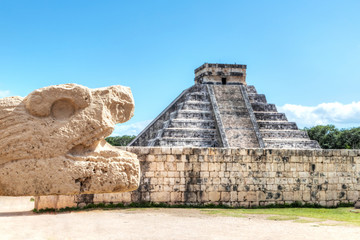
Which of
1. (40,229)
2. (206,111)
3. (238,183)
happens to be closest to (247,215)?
(238,183)

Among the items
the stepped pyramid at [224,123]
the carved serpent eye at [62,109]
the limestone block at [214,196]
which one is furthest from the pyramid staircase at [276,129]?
the carved serpent eye at [62,109]

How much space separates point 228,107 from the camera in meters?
25.7

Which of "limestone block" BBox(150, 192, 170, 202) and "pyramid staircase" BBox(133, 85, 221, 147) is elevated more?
"pyramid staircase" BBox(133, 85, 221, 147)

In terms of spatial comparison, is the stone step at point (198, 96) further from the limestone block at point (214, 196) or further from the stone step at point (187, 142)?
the limestone block at point (214, 196)

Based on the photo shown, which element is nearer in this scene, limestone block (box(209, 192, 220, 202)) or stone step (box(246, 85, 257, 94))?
limestone block (box(209, 192, 220, 202))

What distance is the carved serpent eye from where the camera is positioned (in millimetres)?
3119

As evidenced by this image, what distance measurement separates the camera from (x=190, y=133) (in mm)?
22016

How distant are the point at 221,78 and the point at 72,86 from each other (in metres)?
27.4

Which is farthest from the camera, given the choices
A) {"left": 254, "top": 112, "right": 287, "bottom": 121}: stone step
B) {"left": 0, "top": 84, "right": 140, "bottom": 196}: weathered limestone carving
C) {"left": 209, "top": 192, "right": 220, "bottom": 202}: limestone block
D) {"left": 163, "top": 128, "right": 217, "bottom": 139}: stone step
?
{"left": 254, "top": 112, "right": 287, "bottom": 121}: stone step

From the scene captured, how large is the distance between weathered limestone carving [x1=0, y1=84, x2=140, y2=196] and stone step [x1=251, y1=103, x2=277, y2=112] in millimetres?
23283

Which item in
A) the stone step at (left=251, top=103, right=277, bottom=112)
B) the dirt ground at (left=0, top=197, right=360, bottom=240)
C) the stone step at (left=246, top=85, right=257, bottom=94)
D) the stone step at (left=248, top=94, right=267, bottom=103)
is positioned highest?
the stone step at (left=246, top=85, right=257, bottom=94)

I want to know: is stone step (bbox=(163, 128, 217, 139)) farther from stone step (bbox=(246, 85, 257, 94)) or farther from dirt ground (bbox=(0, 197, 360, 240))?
dirt ground (bbox=(0, 197, 360, 240))

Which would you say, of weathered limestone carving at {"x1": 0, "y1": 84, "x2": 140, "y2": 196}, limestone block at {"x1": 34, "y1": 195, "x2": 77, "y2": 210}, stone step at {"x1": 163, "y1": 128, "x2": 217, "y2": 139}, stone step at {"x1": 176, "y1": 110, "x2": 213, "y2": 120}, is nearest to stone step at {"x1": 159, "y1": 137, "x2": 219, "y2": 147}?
stone step at {"x1": 163, "y1": 128, "x2": 217, "y2": 139}

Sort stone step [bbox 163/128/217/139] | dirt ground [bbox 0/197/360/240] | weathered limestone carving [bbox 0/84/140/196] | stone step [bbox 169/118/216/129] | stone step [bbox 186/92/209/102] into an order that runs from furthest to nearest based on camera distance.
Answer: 1. stone step [bbox 186/92/209/102]
2. stone step [bbox 169/118/216/129]
3. stone step [bbox 163/128/217/139]
4. dirt ground [bbox 0/197/360/240]
5. weathered limestone carving [bbox 0/84/140/196]
